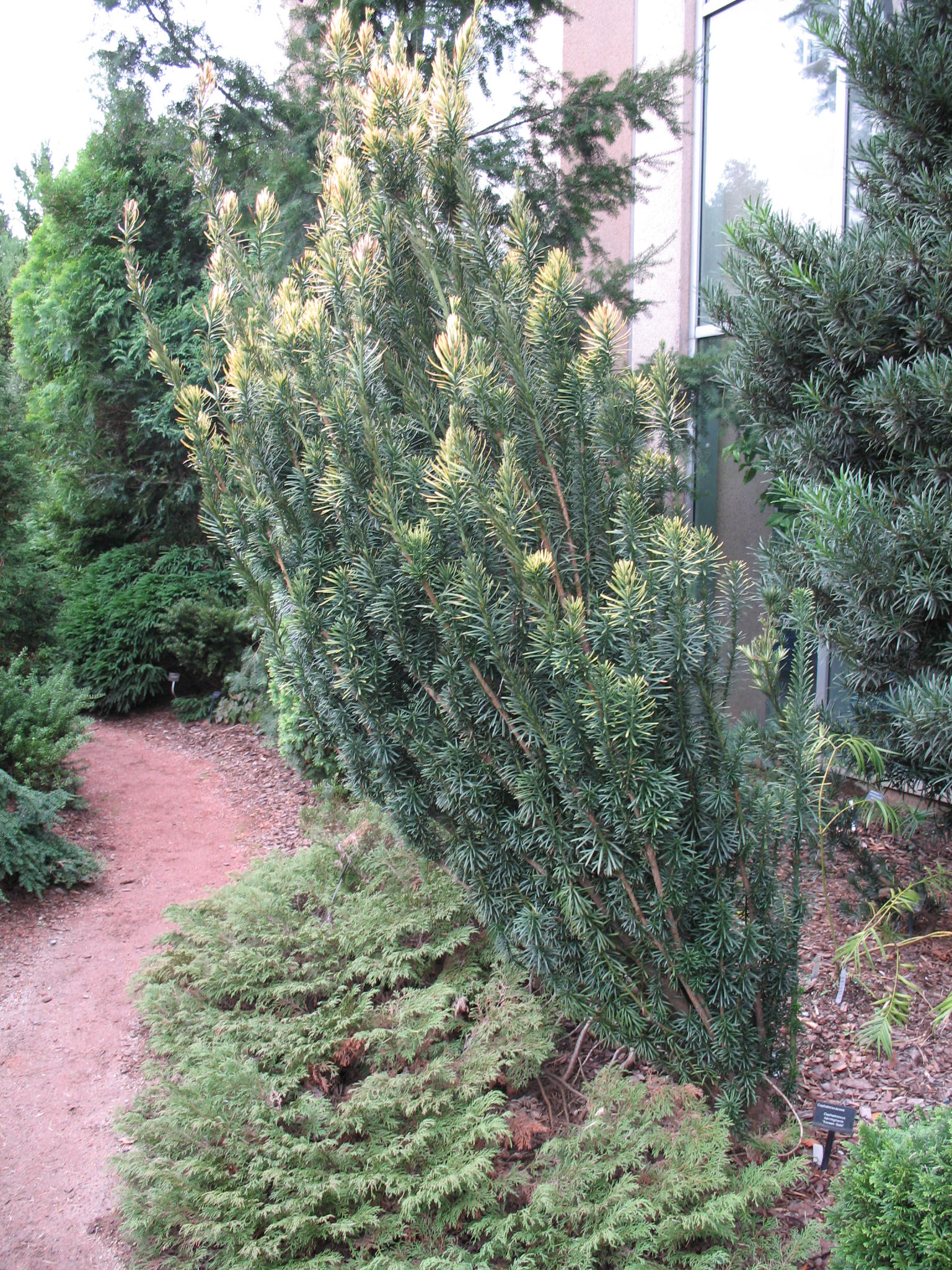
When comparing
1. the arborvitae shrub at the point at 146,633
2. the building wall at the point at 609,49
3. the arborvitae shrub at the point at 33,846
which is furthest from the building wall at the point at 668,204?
the arborvitae shrub at the point at 33,846

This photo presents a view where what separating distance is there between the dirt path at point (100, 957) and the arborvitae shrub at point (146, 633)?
683 millimetres

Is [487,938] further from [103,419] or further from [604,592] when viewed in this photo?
[103,419]

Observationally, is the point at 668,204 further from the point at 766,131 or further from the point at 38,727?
the point at 38,727

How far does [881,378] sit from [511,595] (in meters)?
1.66

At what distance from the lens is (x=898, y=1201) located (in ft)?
5.91

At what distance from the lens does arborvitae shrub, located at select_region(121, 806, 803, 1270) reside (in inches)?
85.4

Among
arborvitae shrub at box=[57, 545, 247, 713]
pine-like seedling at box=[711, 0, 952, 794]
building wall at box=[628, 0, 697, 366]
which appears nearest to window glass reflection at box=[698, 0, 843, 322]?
building wall at box=[628, 0, 697, 366]

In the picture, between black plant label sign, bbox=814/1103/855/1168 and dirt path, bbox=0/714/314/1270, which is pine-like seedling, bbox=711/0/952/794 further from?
dirt path, bbox=0/714/314/1270

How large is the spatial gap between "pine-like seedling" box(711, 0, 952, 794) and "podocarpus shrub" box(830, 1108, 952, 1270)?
134 cm

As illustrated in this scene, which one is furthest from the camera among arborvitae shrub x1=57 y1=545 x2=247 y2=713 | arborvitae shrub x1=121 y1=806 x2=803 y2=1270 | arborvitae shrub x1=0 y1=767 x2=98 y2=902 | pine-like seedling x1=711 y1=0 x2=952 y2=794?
arborvitae shrub x1=57 y1=545 x2=247 y2=713

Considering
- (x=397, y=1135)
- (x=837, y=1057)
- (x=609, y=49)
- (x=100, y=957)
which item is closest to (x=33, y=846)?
(x=100, y=957)

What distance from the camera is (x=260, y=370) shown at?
277 cm

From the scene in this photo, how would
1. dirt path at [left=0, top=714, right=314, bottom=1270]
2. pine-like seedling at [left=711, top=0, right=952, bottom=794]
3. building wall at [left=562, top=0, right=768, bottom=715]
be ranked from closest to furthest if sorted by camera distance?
dirt path at [left=0, top=714, right=314, bottom=1270], pine-like seedling at [left=711, top=0, right=952, bottom=794], building wall at [left=562, top=0, right=768, bottom=715]

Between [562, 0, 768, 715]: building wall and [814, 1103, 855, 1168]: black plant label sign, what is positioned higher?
[562, 0, 768, 715]: building wall
